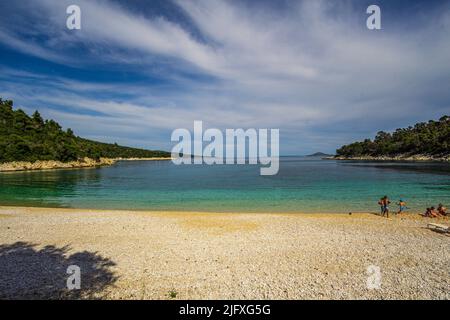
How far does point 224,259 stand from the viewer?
35.5 feet

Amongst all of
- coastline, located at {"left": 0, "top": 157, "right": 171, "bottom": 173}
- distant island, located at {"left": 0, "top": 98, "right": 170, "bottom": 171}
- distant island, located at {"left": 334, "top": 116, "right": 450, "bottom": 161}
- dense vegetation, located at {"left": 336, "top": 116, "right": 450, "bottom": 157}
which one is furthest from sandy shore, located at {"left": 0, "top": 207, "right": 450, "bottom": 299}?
dense vegetation, located at {"left": 336, "top": 116, "right": 450, "bottom": 157}

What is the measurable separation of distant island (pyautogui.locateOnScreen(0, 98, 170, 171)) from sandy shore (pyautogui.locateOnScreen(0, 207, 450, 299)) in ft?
297

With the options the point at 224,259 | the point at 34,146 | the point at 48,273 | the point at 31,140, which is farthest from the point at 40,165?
the point at 224,259

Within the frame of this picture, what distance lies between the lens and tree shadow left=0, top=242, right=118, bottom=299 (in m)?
8.01

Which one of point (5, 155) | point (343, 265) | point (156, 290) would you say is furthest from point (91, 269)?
point (5, 155)

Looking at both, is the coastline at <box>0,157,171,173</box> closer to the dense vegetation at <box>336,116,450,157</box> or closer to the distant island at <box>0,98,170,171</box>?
the distant island at <box>0,98,170,171</box>

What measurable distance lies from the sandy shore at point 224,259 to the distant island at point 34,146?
90668mm

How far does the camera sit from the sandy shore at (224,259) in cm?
816

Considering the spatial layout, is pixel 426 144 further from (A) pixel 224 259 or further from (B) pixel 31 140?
(B) pixel 31 140

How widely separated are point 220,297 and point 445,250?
11.0 metres

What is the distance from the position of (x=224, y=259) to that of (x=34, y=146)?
112186mm

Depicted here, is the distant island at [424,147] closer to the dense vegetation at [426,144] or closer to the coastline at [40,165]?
the dense vegetation at [426,144]

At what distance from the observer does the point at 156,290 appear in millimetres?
8211

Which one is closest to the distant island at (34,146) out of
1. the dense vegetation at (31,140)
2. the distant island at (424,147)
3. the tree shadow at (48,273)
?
the dense vegetation at (31,140)
